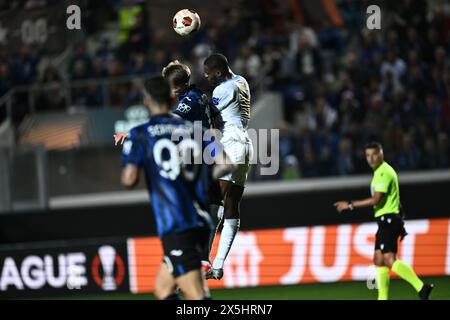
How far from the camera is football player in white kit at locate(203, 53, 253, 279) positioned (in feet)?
31.6

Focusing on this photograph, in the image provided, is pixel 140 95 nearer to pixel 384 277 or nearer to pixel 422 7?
pixel 422 7

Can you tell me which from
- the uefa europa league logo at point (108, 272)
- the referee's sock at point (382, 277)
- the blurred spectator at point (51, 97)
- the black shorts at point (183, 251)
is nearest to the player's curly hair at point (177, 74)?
the black shorts at point (183, 251)

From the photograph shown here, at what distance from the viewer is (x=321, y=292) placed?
1319cm

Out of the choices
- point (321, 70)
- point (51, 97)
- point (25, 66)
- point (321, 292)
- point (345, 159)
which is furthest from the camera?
point (25, 66)

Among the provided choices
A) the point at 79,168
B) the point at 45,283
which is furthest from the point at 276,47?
the point at 45,283

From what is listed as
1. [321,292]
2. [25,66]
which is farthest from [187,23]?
[25,66]

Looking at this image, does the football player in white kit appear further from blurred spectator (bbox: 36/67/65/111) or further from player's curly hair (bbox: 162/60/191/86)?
blurred spectator (bbox: 36/67/65/111)

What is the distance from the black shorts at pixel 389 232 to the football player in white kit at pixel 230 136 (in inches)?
60.9

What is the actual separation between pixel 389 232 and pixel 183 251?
145 inches

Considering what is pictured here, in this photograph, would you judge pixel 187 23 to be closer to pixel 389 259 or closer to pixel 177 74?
pixel 177 74

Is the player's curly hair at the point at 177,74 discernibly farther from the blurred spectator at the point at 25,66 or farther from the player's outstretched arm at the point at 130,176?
the blurred spectator at the point at 25,66

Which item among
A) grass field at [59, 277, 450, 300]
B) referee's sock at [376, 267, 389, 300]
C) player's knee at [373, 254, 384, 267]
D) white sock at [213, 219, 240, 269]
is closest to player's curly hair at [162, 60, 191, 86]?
white sock at [213, 219, 240, 269]

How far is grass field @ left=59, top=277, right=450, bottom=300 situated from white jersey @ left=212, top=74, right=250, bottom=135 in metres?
3.29

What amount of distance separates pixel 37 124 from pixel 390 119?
6.10 metres
